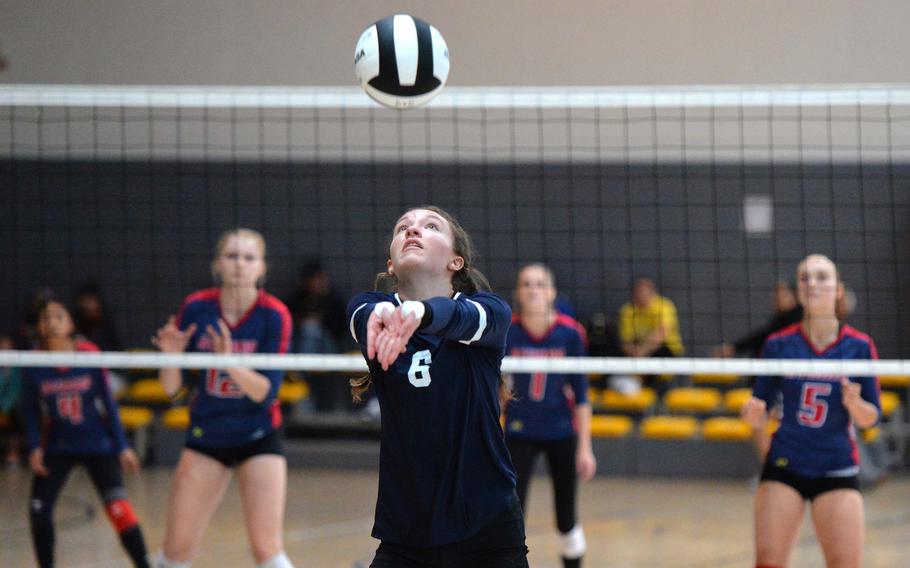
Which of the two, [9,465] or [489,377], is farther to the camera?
[9,465]

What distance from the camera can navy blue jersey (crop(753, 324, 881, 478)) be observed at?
5.30 metres

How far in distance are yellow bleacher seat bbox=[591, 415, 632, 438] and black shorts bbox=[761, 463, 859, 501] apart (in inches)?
249

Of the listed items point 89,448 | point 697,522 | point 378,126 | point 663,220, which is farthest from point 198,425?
point 663,220

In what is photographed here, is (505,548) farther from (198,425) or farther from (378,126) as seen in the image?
(378,126)

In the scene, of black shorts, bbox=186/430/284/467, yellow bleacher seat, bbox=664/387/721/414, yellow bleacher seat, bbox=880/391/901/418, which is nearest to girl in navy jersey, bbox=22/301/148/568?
black shorts, bbox=186/430/284/467

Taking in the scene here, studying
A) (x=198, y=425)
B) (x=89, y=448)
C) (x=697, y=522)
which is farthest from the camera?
(x=697, y=522)

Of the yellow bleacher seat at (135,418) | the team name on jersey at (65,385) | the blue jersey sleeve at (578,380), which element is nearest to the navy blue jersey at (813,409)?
the blue jersey sleeve at (578,380)

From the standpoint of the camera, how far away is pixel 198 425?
578cm

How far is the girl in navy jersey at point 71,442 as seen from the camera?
6.40 m

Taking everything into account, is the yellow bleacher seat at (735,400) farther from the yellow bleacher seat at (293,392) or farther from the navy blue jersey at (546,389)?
the navy blue jersey at (546,389)

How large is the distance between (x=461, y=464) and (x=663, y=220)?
9754 mm

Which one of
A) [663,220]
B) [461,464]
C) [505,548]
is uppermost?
[663,220]

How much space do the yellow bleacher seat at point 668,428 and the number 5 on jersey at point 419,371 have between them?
845 cm

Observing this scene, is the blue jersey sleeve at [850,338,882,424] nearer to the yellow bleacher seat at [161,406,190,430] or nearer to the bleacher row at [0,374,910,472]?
the bleacher row at [0,374,910,472]
